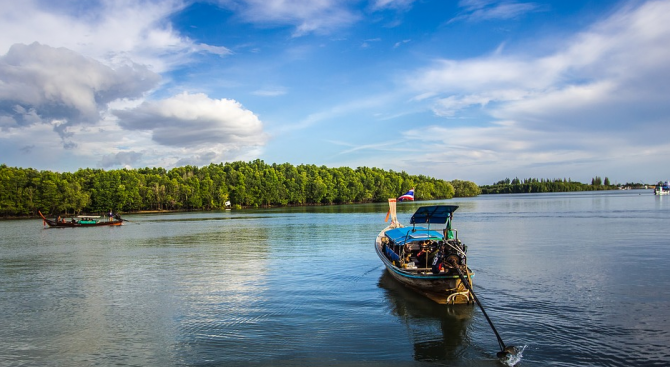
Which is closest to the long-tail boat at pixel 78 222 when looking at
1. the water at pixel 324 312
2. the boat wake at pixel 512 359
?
the water at pixel 324 312

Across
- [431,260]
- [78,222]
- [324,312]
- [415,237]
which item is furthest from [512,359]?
[78,222]

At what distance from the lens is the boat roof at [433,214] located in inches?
886

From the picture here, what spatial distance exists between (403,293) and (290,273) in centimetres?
816

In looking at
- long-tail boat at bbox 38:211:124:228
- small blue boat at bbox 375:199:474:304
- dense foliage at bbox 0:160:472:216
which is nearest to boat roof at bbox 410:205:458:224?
small blue boat at bbox 375:199:474:304

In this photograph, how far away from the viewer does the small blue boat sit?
55.1 feet

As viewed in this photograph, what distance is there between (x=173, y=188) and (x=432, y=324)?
143 metres

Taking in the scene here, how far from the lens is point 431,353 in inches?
500

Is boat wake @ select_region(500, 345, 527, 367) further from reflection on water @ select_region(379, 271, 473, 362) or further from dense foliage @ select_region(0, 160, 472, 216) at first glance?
dense foliage @ select_region(0, 160, 472, 216)

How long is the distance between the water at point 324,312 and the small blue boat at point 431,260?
2.14ft

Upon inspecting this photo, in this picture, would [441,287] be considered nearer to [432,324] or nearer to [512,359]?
[432,324]

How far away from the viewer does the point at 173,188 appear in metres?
145

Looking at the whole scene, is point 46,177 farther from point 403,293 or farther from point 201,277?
point 403,293

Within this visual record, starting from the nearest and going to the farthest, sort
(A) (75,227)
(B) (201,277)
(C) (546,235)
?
(B) (201,277) → (C) (546,235) → (A) (75,227)

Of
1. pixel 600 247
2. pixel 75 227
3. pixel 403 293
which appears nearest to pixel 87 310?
pixel 403 293
